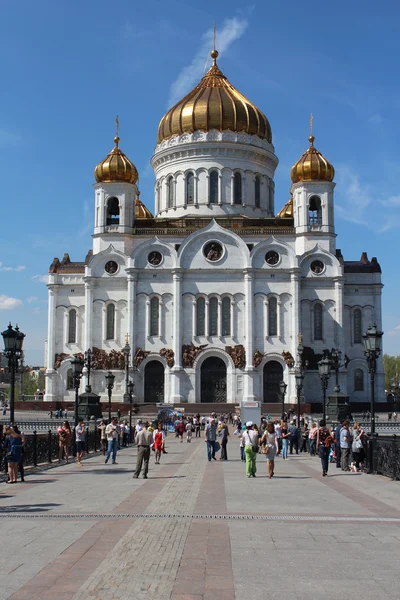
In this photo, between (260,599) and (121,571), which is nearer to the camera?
(260,599)

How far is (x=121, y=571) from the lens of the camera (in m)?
8.14

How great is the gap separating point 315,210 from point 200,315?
43.3 ft

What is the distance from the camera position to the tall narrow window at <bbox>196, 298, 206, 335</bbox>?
192 ft

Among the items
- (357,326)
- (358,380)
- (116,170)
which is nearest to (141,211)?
(116,170)

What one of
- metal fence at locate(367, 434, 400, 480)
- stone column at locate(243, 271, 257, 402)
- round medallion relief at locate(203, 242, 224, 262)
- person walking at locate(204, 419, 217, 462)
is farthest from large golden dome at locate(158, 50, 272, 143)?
metal fence at locate(367, 434, 400, 480)

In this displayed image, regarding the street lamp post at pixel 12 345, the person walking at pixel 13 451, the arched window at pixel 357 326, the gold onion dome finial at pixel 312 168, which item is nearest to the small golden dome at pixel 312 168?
the gold onion dome finial at pixel 312 168

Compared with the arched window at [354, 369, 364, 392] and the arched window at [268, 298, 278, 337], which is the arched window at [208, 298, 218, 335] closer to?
the arched window at [268, 298, 278, 337]

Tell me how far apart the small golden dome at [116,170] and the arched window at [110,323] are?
10653mm

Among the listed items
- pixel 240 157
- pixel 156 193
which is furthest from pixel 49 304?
pixel 240 157

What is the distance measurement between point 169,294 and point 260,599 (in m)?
52.1

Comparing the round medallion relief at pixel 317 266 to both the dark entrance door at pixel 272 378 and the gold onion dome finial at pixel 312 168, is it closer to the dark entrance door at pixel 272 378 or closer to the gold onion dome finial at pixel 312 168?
the gold onion dome finial at pixel 312 168

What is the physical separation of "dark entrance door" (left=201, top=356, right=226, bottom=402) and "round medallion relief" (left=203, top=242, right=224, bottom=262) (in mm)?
8151

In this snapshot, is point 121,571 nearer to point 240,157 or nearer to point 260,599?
point 260,599

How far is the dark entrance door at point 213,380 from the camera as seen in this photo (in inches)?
2290
